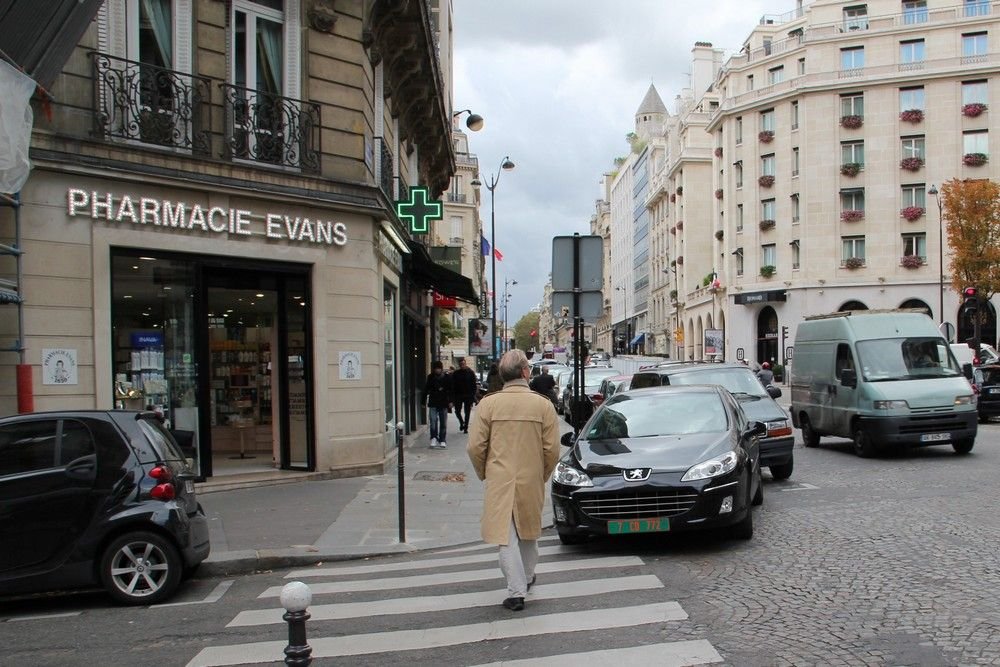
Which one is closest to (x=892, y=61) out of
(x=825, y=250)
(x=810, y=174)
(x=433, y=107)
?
(x=810, y=174)

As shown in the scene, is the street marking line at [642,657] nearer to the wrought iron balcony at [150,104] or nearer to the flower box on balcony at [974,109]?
the wrought iron balcony at [150,104]

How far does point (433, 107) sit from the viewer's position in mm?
22562

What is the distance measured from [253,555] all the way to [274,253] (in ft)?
19.8

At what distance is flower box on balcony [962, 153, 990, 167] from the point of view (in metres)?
51.4

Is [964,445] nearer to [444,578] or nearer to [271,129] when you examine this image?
[444,578]

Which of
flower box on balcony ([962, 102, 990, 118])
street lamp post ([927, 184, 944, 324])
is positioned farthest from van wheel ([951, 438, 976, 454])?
flower box on balcony ([962, 102, 990, 118])

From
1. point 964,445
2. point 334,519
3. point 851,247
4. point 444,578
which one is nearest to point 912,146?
point 851,247

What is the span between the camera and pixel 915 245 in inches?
2078

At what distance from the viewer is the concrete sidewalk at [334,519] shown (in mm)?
8738

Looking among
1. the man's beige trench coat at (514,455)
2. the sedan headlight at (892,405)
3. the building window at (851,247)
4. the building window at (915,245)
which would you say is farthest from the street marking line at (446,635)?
the building window at (915,245)

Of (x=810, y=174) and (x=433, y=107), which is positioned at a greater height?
(x=810, y=174)

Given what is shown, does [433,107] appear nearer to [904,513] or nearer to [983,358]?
[904,513]

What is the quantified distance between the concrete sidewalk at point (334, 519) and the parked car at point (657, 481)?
1849 millimetres

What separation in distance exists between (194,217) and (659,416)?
23.2ft
